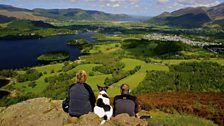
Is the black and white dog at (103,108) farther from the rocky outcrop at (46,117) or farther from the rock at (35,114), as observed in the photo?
the rock at (35,114)

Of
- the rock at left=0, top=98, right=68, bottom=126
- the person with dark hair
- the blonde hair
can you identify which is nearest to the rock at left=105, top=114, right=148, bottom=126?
the person with dark hair

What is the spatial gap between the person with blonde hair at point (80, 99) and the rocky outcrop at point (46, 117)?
1.55 ft

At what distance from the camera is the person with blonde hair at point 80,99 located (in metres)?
14.5

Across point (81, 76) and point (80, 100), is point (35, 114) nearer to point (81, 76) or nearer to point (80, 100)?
point (80, 100)

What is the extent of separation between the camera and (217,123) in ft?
51.8

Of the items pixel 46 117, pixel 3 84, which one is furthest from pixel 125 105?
pixel 3 84

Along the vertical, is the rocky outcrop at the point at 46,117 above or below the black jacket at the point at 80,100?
below

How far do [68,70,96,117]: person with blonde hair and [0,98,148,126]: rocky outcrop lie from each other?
47 centimetres

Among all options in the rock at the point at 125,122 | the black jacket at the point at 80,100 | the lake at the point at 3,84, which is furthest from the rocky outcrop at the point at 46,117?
the lake at the point at 3,84

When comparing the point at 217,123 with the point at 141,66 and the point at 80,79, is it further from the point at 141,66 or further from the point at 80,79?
the point at 141,66

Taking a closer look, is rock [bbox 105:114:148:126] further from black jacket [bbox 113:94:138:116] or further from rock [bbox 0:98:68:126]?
rock [bbox 0:98:68:126]

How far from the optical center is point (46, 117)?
14641 mm

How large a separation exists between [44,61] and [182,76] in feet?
286

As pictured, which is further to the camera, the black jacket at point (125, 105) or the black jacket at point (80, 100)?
the black jacket at point (80, 100)
